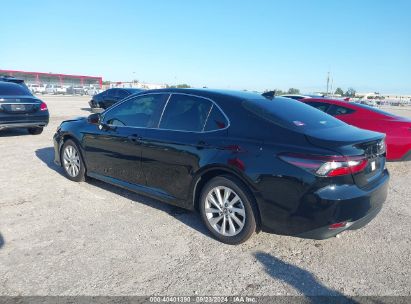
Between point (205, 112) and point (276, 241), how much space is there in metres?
1.64

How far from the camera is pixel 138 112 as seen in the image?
4754mm

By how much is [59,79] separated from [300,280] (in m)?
90.6

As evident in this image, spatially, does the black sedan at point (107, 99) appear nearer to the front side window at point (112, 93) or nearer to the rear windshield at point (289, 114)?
the front side window at point (112, 93)

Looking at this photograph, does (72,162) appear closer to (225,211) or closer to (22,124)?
(225,211)

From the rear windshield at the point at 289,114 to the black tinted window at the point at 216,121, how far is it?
0.92ft

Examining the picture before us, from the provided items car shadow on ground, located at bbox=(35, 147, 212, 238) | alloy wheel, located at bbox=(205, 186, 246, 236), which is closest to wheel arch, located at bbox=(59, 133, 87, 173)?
car shadow on ground, located at bbox=(35, 147, 212, 238)

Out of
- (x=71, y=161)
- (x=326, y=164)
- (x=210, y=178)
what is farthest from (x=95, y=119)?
(x=326, y=164)

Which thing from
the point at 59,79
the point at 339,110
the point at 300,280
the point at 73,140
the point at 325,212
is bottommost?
the point at 300,280

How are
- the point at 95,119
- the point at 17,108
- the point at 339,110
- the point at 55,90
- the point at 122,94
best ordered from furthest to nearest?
the point at 55,90, the point at 122,94, the point at 17,108, the point at 339,110, the point at 95,119

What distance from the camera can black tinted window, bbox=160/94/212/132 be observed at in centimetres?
400

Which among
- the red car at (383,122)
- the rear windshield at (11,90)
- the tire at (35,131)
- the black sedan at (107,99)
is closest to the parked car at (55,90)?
the black sedan at (107,99)

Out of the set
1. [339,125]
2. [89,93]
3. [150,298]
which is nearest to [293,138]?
[339,125]

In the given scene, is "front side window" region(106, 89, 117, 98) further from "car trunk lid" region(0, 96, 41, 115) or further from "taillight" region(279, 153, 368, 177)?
"taillight" region(279, 153, 368, 177)

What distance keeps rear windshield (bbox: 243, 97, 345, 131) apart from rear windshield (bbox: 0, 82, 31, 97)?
8.05m
